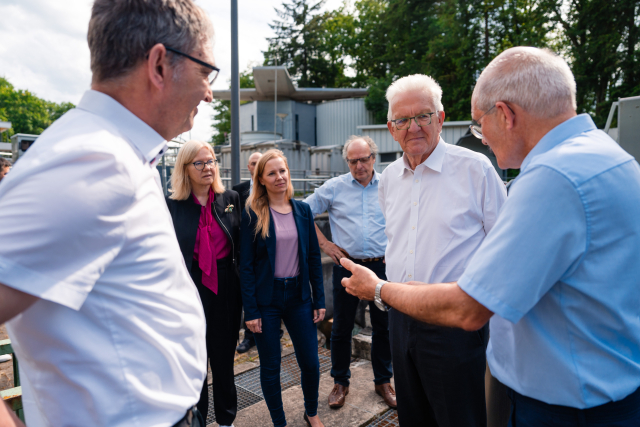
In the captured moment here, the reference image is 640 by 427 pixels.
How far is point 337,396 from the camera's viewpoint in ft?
12.6

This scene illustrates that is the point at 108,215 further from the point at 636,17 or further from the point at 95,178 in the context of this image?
the point at 636,17

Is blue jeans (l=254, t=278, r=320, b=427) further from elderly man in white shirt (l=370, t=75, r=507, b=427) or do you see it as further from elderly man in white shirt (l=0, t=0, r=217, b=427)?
elderly man in white shirt (l=0, t=0, r=217, b=427)

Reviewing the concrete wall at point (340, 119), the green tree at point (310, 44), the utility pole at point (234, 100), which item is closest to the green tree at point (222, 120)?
the green tree at point (310, 44)

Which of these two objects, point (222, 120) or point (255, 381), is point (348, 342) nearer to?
point (255, 381)

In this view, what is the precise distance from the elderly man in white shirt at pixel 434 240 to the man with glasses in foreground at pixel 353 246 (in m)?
1.41

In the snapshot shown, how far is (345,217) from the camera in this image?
4.46 meters

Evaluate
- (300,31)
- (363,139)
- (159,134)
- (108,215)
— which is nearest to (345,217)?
(363,139)

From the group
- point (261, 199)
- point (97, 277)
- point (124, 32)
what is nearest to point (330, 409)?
point (261, 199)

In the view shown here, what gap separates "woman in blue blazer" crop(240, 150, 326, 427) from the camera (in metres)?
3.32

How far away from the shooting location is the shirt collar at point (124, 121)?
103 cm

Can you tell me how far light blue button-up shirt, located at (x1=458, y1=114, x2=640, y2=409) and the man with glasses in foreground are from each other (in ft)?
9.12

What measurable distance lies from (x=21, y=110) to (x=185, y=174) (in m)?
71.8

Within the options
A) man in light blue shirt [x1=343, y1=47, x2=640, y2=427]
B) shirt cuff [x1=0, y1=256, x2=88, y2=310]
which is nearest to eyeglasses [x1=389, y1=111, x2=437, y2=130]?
man in light blue shirt [x1=343, y1=47, x2=640, y2=427]

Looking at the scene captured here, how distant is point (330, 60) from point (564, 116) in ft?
149
